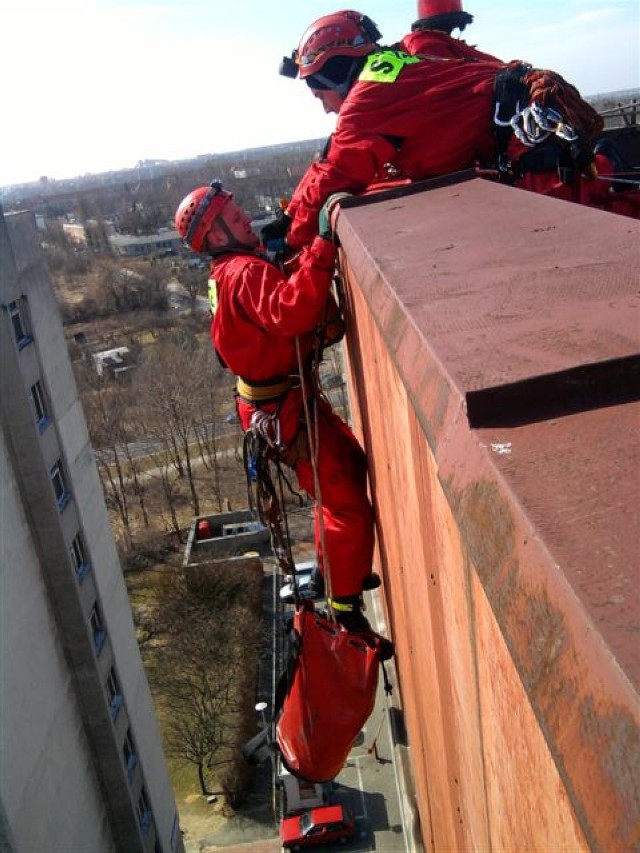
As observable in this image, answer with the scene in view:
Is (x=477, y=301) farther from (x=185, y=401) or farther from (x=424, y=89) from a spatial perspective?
(x=185, y=401)

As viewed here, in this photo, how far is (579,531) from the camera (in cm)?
82

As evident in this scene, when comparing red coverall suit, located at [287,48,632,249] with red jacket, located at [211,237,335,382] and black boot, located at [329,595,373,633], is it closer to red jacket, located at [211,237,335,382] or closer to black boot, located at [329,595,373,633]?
red jacket, located at [211,237,335,382]

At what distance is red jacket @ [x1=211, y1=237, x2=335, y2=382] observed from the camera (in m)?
3.21

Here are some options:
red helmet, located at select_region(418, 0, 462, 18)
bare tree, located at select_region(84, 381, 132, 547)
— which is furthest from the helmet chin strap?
bare tree, located at select_region(84, 381, 132, 547)

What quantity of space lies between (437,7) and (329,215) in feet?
10.1

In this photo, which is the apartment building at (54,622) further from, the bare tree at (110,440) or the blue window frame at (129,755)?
the bare tree at (110,440)

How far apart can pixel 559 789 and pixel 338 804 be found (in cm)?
1487

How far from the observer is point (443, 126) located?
363cm

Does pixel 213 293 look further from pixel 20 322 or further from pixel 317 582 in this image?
pixel 20 322

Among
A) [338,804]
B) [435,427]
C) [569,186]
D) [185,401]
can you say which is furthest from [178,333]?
[435,427]

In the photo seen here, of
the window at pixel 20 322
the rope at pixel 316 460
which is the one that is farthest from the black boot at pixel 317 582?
the window at pixel 20 322

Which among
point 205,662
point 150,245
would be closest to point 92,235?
point 150,245

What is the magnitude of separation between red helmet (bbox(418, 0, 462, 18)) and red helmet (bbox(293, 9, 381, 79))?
163cm

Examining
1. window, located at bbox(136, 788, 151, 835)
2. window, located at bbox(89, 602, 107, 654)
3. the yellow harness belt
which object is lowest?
window, located at bbox(136, 788, 151, 835)
